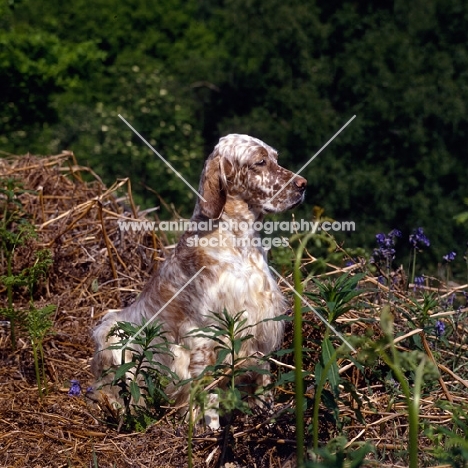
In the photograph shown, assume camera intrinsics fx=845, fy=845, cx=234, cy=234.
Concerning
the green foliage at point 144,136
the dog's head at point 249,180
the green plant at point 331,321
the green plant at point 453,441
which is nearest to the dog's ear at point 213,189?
the dog's head at point 249,180

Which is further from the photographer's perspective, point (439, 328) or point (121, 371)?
point (439, 328)

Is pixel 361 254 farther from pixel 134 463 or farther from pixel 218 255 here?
pixel 134 463

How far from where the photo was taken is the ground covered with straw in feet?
12.0

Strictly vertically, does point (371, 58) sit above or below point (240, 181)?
above

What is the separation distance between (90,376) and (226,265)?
4.04ft

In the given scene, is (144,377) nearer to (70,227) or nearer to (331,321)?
(331,321)

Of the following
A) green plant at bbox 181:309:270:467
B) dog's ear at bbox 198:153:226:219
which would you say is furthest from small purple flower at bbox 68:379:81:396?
dog's ear at bbox 198:153:226:219

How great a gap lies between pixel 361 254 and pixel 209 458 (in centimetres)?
211

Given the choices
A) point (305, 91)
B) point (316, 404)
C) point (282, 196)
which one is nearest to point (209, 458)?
point (316, 404)

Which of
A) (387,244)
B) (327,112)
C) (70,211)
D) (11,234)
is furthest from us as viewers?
(327,112)

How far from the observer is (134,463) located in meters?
3.68

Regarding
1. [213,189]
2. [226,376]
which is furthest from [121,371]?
[213,189]

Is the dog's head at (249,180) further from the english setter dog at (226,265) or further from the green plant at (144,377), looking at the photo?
the green plant at (144,377)

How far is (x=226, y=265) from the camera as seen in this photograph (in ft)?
14.3
